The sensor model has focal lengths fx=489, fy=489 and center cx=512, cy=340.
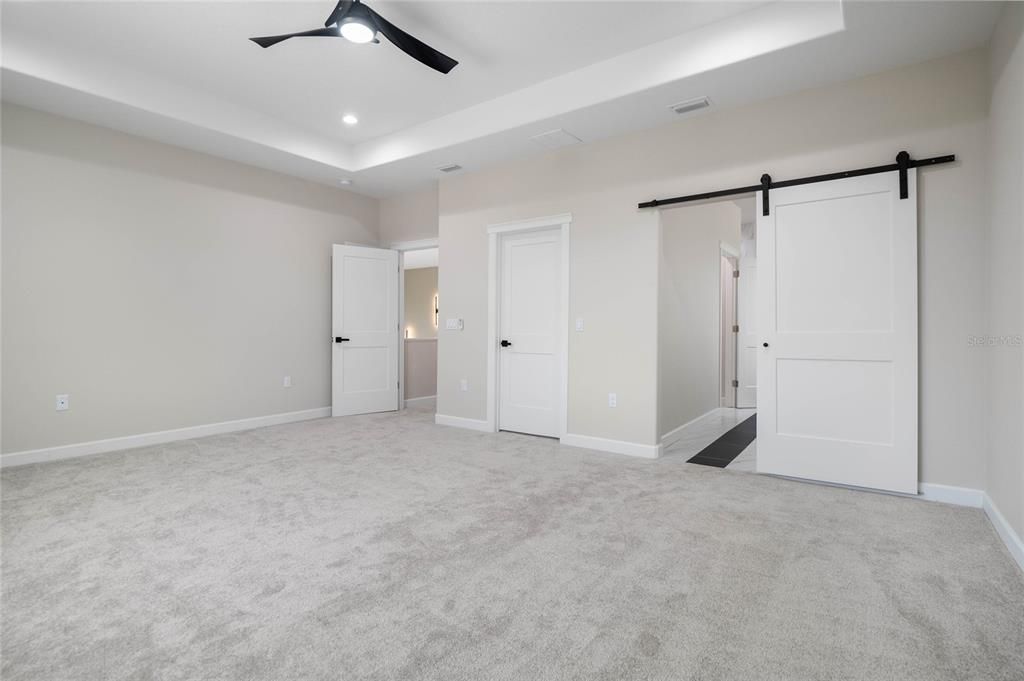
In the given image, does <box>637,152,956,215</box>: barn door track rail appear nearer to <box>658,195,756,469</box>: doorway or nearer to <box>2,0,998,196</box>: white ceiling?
<box>658,195,756,469</box>: doorway

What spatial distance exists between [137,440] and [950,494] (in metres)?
6.18

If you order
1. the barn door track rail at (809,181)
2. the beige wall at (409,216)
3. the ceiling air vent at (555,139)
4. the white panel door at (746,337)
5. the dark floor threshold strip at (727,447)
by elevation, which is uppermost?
the ceiling air vent at (555,139)

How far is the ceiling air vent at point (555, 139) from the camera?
4199 millimetres

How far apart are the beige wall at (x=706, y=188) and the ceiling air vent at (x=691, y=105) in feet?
0.54

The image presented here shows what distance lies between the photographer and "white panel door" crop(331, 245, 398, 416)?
5.99 metres

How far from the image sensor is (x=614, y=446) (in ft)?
13.9

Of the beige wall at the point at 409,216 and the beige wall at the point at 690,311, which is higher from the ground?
the beige wall at the point at 409,216

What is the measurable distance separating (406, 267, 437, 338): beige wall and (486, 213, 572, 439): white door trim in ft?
30.3

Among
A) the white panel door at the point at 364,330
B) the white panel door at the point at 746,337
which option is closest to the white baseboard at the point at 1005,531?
the white panel door at the point at 746,337

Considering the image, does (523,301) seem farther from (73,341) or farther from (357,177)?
(73,341)

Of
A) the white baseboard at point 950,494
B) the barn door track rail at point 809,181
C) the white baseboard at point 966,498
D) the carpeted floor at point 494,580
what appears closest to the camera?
the carpeted floor at point 494,580

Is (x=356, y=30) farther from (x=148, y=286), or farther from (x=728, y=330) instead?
(x=728, y=330)

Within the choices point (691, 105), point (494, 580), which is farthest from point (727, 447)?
point (494, 580)

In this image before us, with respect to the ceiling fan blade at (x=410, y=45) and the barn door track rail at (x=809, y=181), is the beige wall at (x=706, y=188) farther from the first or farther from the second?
the ceiling fan blade at (x=410, y=45)
